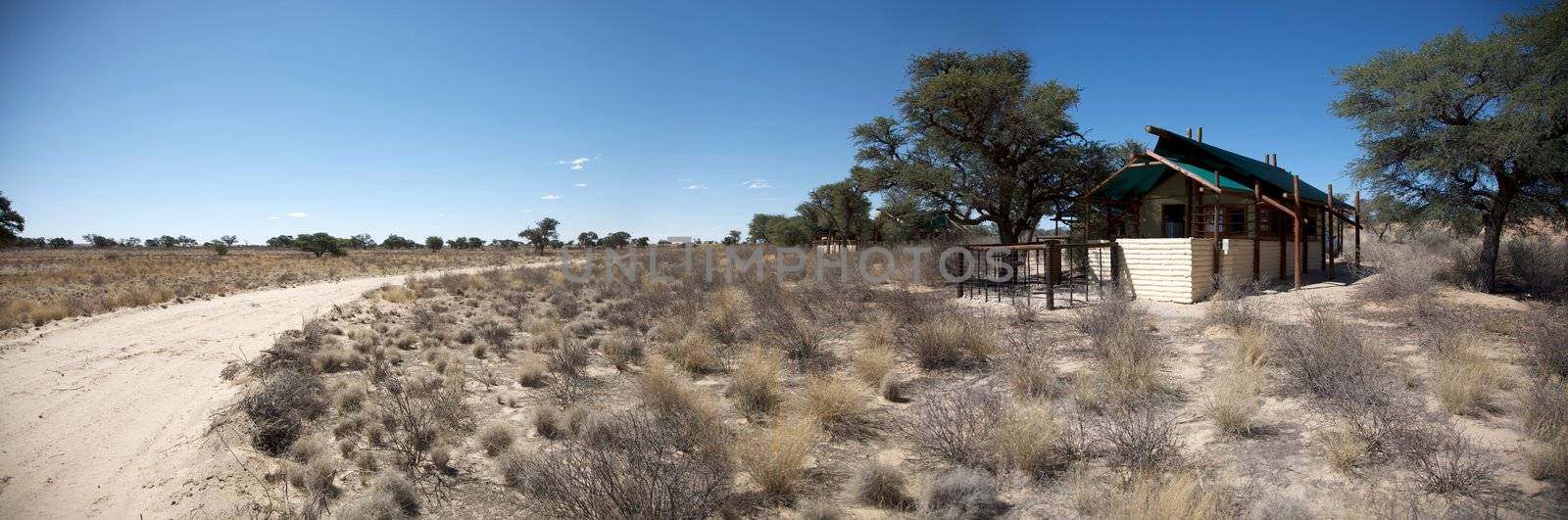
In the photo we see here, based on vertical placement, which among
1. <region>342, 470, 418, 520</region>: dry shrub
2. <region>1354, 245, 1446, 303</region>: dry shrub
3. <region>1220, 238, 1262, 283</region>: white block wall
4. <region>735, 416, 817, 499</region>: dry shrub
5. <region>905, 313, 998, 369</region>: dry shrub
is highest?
<region>1220, 238, 1262, 283</region>: white block wall

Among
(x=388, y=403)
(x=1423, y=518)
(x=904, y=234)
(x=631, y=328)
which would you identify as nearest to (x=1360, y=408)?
(x=1423, y=518)

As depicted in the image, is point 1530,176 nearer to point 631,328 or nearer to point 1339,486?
point 1339,486

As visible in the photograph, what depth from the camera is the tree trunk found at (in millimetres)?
12750

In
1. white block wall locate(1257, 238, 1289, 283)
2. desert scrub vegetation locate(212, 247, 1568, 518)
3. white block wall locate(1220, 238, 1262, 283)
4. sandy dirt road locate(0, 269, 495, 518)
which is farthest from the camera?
white block wall locate(1257, 238, 1289, 283)

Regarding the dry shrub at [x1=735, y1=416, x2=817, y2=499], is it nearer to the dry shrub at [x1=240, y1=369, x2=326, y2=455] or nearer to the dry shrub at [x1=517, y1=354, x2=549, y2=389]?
the dry shrub at [x1=517, y1=354, x2=549, y2=389]

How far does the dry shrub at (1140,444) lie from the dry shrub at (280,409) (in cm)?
762

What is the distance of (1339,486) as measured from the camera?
4270 mm

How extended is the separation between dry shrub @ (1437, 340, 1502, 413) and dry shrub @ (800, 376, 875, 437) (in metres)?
5.25

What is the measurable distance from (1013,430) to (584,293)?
15.6 meters

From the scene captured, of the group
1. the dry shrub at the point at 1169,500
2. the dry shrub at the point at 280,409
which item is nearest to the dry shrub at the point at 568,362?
the dry shrub at the point at 280,409

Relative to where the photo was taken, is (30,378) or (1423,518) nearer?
(1423,518)

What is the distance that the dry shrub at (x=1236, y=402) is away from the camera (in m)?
5.36

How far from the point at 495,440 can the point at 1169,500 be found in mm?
5645

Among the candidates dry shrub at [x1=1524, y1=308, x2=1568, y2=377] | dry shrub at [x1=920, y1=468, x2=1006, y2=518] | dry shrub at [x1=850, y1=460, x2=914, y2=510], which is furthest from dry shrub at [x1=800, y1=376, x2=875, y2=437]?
dry shrub at [x1=1524, y1=308, x2=1568, y2=377]
